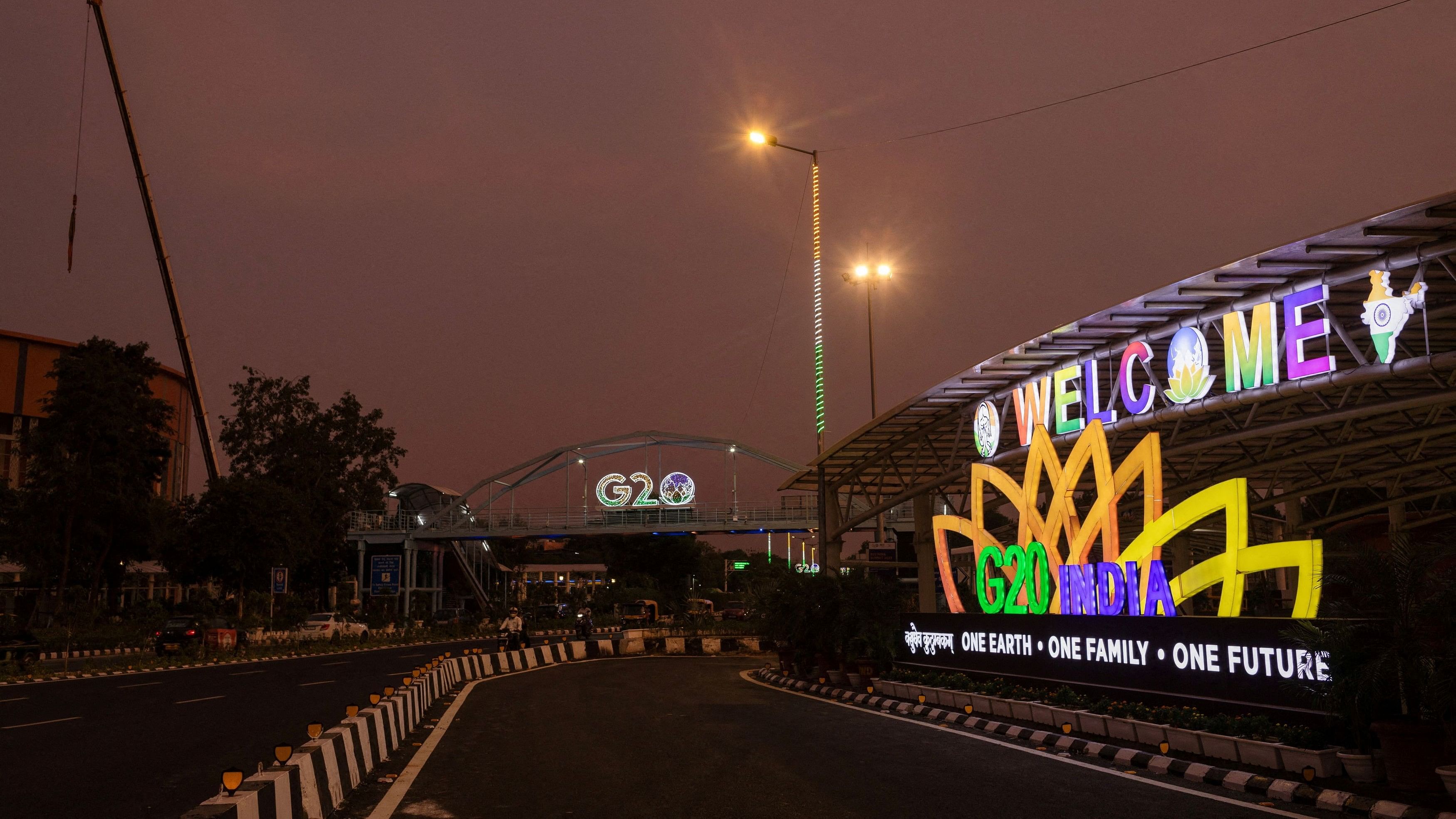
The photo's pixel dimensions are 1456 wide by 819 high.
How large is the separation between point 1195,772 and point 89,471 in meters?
51.0

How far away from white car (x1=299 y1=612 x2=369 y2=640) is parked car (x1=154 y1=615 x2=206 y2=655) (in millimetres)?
6339

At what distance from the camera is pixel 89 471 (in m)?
50.0

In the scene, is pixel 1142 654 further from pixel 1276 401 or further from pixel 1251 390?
pixel 1276 401

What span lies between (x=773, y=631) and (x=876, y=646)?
4745mm

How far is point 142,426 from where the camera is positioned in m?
53.5

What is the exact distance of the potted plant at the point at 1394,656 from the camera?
10.1m

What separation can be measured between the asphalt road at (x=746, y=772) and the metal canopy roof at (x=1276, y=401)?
24.3 ft

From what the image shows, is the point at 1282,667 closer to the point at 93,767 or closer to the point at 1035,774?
the point at 1035,774

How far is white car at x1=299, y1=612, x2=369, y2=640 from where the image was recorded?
147ft

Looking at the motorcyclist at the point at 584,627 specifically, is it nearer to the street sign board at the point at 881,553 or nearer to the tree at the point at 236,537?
the street sign board at the point at 881,553

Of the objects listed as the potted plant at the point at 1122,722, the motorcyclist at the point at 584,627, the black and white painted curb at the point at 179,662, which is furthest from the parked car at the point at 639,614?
the potted plant at the point at 1122,722

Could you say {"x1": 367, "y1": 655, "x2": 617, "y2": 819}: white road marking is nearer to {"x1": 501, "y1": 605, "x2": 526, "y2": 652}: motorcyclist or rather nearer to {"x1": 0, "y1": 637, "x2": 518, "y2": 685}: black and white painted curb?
{"x1": 0, "y1": 637, "x2": 518, "y2": 685}: black and white painted curb

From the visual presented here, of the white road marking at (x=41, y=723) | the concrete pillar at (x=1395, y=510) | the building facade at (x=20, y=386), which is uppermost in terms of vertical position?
the building facade at (x=20, y=386)

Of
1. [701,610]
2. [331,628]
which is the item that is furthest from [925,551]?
[701,610]
